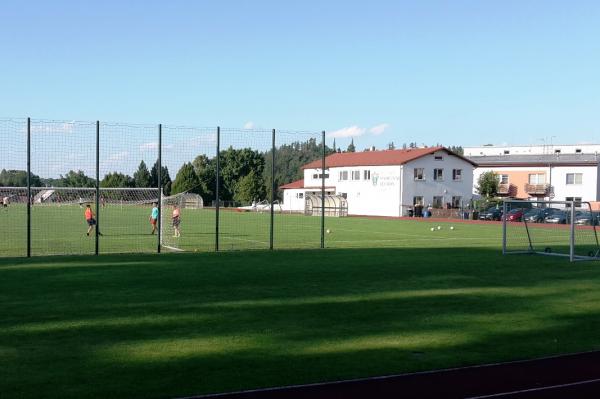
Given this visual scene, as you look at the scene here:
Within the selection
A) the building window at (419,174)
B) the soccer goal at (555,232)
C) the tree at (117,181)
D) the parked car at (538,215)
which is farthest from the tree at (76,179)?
the building window at (419,174)

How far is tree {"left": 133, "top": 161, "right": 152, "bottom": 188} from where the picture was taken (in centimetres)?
2555

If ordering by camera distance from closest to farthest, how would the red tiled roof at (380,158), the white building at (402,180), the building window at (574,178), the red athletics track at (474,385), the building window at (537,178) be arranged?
the red athletics track at (474,385)
the white building at (402,180)
the red tiled roof at (380,158)
the building window at (574,178)
the building window at (537,178)

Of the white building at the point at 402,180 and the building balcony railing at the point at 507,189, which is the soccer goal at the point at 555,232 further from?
the building balcony railing at the point at 507,189

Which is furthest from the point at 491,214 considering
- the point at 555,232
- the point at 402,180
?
the point at 555,232

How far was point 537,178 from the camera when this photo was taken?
3386 inches

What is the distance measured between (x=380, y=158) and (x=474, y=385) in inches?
2847

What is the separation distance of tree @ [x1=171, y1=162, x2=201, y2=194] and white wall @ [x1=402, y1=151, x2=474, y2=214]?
1733 inches

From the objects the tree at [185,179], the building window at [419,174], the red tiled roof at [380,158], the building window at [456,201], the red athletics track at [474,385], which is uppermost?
the red tiled roof at [380,158]

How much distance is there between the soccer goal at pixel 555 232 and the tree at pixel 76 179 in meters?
15.5

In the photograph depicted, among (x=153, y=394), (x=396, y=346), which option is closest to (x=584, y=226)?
(x=396, y=346)

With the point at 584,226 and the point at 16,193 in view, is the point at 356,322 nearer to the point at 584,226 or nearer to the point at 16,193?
the point at 16,193

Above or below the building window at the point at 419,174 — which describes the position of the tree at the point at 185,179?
below

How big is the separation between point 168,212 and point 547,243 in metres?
20.2

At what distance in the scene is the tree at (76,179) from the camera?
24.0 meters
